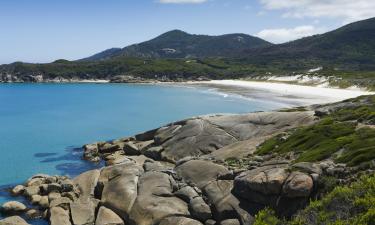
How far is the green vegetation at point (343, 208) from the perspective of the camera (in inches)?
830

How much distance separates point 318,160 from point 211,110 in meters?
78.6

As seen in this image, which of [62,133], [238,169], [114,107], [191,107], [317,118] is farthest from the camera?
[114,107]

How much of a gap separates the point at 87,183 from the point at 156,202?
1157 cm

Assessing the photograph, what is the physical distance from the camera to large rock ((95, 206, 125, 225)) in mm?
30056

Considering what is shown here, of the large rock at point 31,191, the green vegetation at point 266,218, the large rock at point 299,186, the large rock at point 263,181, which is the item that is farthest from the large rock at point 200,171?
the large rock at point 31,191

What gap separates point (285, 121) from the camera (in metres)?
49.3

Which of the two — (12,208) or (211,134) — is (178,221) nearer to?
(12,208)

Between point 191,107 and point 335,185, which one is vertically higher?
point 335,185

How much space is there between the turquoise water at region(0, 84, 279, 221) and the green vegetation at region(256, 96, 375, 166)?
25.5 meters

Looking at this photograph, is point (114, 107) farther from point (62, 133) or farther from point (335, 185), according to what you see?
point (335, 185)

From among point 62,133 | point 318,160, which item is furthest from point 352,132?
point 62,133

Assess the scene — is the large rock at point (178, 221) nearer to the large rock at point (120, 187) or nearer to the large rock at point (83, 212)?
the large rock at point (120, 187)

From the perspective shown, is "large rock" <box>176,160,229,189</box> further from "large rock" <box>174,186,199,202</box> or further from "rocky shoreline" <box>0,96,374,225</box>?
"large rock" <box>174,186,199,202</box>

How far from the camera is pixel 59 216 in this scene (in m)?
32.2
